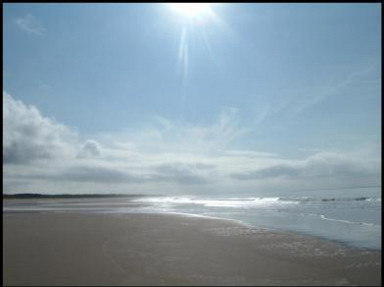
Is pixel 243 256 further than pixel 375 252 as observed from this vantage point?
No

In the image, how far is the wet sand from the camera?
963 centimetres

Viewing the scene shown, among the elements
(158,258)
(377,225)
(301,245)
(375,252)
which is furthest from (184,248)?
(377,225)

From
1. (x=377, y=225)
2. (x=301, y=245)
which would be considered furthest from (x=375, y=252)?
(x=377, y=225)

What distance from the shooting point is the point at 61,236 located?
17.5 meters

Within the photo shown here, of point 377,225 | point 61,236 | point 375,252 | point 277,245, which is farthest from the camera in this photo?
point 377,225

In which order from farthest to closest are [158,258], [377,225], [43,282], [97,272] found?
[377,225] < [158,258] < [97,272] < [43,282]

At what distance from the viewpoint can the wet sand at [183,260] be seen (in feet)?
31.6

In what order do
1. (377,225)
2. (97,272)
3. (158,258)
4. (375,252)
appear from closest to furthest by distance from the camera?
(97,272) < (158,258) < (375,252) < (377,225)

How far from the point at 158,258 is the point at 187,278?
8.57 feet

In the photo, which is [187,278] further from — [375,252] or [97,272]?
[375,252]

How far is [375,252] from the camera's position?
1353cm

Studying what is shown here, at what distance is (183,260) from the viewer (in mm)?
11766

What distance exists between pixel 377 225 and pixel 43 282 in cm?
1880

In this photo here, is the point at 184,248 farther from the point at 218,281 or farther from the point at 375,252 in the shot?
the point at 375,252
